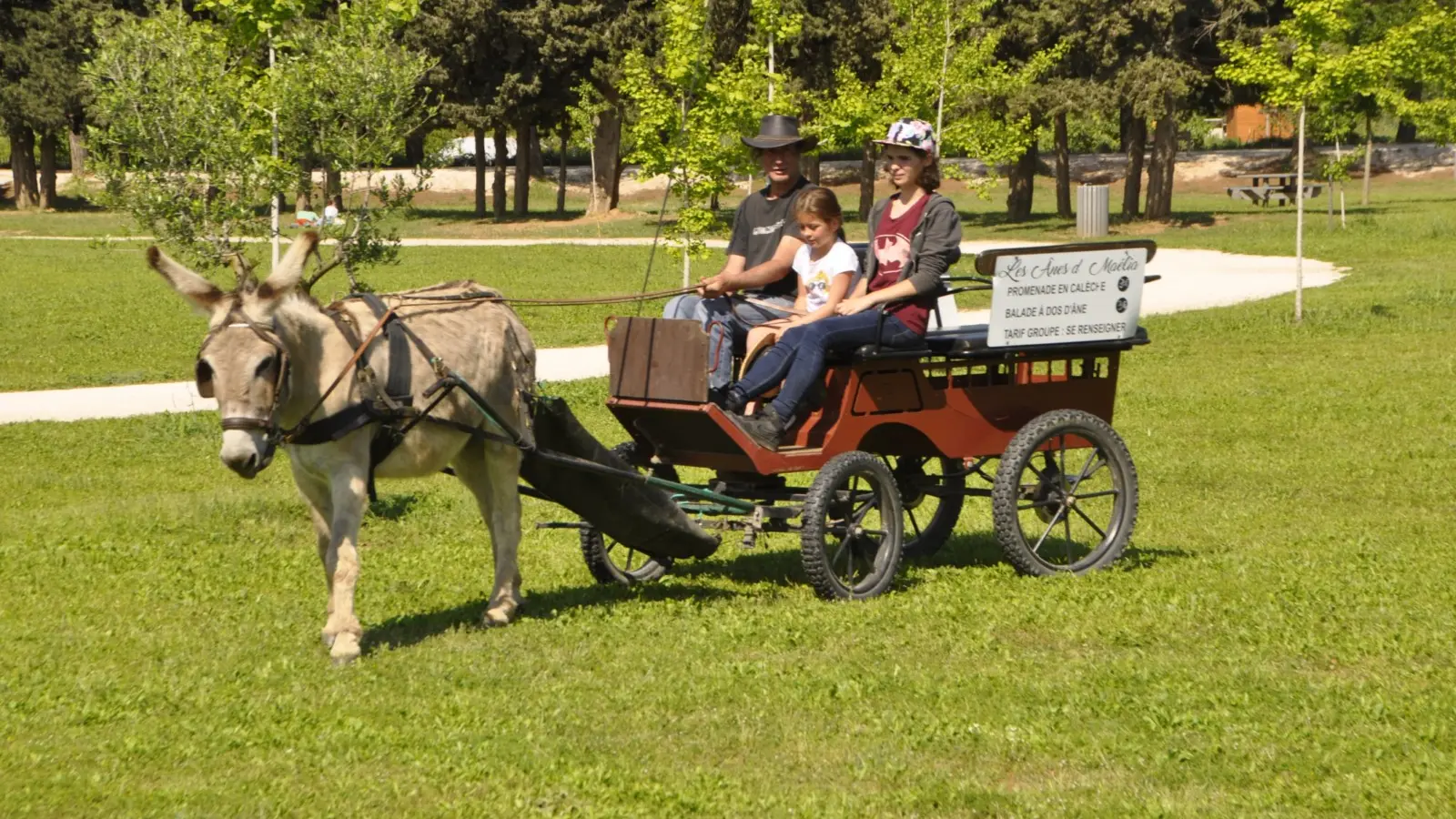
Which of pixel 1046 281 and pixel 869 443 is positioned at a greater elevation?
pixel 1046 281

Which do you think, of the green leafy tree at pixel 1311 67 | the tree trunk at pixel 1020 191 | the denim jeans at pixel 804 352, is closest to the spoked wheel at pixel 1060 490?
the denim jeans at pixel 804 352

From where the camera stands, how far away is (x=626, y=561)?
397 inches

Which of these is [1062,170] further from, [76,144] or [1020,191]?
[76,144]

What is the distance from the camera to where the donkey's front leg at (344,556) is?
7.66 meters

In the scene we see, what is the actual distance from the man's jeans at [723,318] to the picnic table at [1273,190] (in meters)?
46.6

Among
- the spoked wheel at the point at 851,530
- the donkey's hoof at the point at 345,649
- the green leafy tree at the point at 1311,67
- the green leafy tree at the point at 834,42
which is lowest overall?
the donkey's hoof at the point at 345,649

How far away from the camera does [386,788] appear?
19.5ft

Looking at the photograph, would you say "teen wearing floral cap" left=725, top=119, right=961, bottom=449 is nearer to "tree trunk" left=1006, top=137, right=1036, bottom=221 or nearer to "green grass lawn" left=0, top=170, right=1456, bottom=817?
"green grass lawn" left=0, top=170, right=1456, bottom=817

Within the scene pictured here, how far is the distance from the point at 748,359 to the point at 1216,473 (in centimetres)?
567

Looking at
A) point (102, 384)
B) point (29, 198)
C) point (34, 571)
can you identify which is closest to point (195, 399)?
point (102, 384)

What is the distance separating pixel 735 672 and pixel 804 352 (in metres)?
1.96

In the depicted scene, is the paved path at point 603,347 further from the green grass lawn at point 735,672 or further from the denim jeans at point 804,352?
the green grass lawn at point 735,672

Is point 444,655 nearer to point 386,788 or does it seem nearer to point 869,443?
point 386,788

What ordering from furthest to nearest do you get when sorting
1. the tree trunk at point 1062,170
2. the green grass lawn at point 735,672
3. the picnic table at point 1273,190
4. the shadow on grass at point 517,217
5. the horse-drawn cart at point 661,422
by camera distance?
1. the shadow on grass at point 517,217
2. the picnic table at point 1273,190
3. the tree trunk at point 1062,170
4. the horse-drawn cart at point 661,422
5. the green grass lawn at point 735,672
